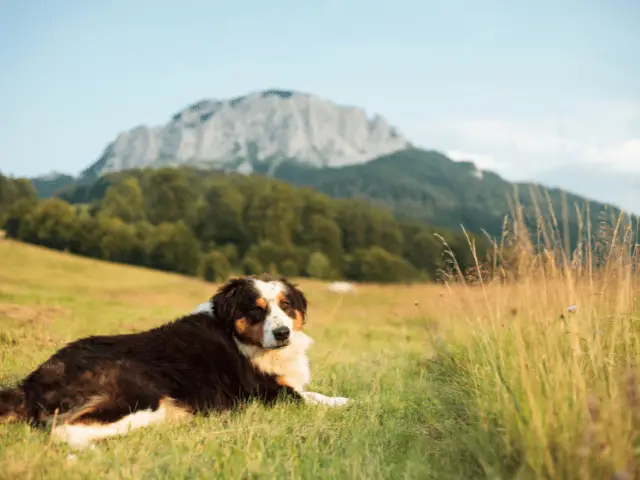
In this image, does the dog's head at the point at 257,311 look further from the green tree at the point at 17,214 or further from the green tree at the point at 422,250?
the green tree at the point at 422,250

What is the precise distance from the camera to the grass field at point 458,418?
3.22 metres

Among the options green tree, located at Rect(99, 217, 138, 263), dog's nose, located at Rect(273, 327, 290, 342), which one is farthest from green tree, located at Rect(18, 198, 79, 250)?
dog's nose, located at Rect(273, 327, 290, 342)

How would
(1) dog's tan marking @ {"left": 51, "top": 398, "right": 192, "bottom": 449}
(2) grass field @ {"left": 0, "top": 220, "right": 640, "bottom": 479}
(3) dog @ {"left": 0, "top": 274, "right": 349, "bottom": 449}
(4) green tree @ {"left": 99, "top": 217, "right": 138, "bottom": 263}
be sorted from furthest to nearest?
(4) green tree @ {"left": 99, "top": 217, "right": 138, "bottom": 263} < (3) dog @ {"left": 0, "top": 274, "right": 349, "bottom": 449} < (1) dog's tan marking @ {"left": 51, "top": 398, "right": 192, "bottom": 449} < (2) grass field @ {"left": 0, "top": 220, "right": 640, "bottom": 479}

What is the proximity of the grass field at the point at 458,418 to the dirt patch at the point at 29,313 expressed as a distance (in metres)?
2.01

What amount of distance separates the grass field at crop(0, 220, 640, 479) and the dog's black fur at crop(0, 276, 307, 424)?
A: 0.24m

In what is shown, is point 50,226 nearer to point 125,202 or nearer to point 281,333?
point 125,202

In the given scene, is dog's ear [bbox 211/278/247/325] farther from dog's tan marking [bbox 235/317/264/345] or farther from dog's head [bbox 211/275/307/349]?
dog's tan marking [bbox 235/317/264/345]

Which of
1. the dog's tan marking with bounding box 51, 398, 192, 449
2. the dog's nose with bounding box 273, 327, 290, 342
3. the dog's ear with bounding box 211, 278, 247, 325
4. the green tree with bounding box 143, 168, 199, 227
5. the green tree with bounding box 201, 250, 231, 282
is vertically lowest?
the green tree with bounding box 201, 250, 231, 282

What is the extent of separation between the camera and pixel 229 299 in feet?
19.1

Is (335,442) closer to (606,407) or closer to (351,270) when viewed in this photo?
(606,407)

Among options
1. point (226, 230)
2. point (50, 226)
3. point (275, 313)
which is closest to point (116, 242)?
point (50, 226)

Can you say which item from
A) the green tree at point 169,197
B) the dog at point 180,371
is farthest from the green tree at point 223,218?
the dog at point 180,371

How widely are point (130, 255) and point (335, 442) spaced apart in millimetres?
57221

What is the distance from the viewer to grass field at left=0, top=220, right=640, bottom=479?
127 inches
